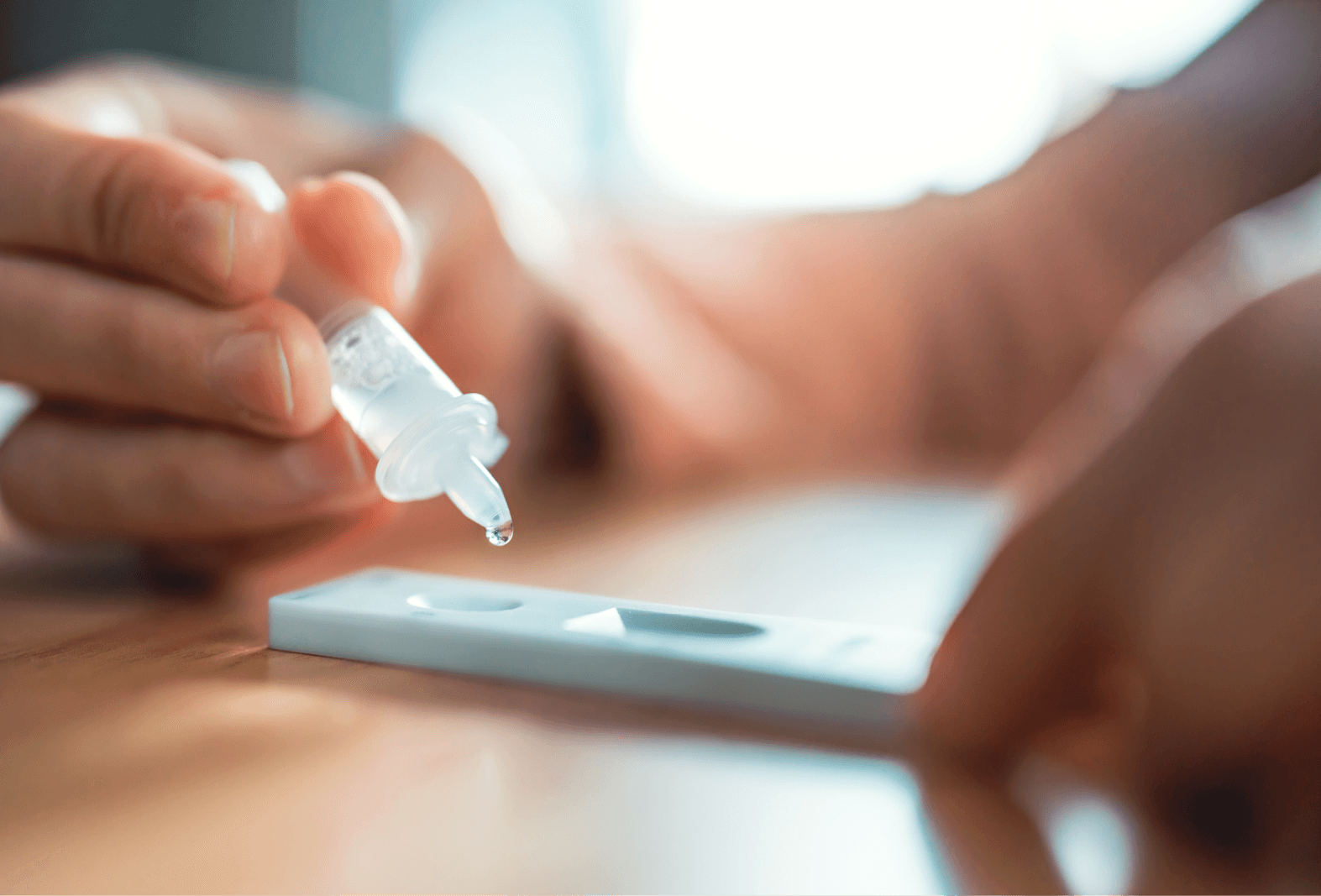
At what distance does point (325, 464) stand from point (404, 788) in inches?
8.6

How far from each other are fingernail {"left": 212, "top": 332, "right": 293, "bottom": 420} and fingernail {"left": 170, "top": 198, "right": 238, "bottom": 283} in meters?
0.03

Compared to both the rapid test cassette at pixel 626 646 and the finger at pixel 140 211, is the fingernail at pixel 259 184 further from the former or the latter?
the rapid test cassette at pixel 626 646

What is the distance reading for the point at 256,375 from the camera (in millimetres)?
345

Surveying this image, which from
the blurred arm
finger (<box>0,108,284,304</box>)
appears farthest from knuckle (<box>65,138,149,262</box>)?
the blurred arm

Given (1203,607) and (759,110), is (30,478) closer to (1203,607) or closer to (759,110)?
(1203,607)

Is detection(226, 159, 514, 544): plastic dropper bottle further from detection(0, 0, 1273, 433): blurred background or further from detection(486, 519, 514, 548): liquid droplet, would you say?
detection(0, 0, 1273, 433): blurred background

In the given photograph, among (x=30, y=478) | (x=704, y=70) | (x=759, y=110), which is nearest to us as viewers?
(x=30, y=478)

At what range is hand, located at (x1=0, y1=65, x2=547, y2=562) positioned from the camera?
348 mm

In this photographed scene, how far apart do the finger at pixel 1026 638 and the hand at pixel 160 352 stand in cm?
26

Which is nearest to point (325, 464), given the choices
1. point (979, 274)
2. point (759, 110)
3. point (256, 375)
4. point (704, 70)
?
point (256, 375)

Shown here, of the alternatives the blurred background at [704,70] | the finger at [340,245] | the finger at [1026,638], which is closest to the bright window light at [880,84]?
the blurred background at [704,70]

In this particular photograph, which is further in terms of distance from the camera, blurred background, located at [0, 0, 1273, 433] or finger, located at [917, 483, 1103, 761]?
blurred background, located at [0, 0, 1273, 433]

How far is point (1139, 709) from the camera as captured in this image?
0.18 meters

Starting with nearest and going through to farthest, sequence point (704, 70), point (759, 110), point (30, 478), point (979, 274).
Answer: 1. point (30, 478)
2. point (979, 274)
3. point (759, 110)
4. point (704, 70)
